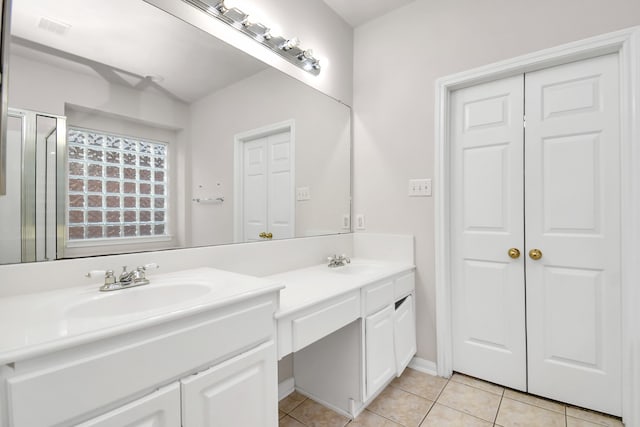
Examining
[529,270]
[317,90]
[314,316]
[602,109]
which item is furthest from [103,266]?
[602,109]

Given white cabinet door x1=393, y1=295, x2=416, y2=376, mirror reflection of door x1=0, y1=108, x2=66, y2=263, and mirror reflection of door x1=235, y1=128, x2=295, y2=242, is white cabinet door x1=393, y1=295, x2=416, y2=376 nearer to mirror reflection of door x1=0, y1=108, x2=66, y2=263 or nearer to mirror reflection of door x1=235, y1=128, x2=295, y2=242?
mirror reflection of door x1=235, y1=128, x2=295, y2=242

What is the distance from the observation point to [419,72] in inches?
83.1

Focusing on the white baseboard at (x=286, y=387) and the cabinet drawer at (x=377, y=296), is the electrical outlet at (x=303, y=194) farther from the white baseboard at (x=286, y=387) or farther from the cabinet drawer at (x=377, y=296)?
the white baseboard at (x=286, y=387)

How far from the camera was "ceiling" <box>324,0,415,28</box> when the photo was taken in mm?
2158

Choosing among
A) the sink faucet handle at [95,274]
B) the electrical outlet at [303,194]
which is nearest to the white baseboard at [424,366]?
the electrical outlet at [303,194]

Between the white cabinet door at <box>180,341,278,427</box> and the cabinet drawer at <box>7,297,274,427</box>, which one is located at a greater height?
the cabinet drawer at <box>7,297,274,427</box>

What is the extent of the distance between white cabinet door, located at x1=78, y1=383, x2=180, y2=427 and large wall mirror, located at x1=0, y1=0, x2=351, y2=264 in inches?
25.1

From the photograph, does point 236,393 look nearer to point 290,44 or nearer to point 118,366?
point 118,366

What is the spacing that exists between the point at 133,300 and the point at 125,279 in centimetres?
8

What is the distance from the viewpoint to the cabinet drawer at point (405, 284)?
1917 millimetres

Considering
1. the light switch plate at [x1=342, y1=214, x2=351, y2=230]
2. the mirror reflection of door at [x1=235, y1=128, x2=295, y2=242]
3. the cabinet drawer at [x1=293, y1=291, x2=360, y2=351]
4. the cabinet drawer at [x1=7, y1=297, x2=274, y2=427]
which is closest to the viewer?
the cabinet drawer at [x1=7, y1=297, x2=274, y2=427]

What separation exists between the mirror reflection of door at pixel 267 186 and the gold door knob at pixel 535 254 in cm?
140

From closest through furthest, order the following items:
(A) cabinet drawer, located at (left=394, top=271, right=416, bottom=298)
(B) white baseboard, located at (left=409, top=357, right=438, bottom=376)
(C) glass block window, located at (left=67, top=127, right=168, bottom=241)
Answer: (C) glass block window, located at (left=67, top=127, right=168, bottom=241) → (A) cabinet drawer, located at (left=394, top=271, right=416, bottom=298) → (B) white baseboard, located at (left=409, top=357, right=438, bottom=376)

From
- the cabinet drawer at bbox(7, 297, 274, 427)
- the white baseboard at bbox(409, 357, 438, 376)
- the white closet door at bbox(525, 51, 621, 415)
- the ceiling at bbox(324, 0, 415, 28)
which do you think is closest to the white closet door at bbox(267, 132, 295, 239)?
the cabinet drawer at bbox(7, 297, 274, 427)
